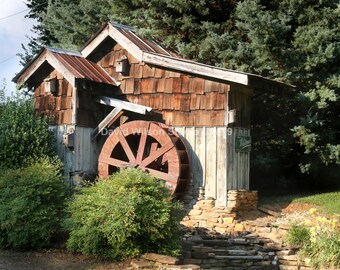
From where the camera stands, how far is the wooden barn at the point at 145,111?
11.7 metres

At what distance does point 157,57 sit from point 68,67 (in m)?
2.20

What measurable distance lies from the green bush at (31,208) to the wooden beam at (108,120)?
379cm

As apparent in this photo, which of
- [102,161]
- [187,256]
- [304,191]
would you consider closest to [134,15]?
[102,161]

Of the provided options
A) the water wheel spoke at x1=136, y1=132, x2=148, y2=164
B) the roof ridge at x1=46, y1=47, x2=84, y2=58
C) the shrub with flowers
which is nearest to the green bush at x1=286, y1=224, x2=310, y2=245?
the shrub with flowers

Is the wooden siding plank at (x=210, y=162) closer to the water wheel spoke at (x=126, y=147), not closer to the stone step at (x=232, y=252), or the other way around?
the water wheel spoke at (x=126, y=147)

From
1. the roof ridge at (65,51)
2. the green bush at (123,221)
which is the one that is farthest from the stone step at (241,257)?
the roof ridge at (65,51)

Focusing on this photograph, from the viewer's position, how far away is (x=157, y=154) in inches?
471

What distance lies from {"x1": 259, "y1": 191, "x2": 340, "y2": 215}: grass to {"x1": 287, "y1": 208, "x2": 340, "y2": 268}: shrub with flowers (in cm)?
164

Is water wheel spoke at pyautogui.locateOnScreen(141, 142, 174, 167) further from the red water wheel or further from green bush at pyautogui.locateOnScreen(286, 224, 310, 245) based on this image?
green bush at pyautogui.locateOnScreen(286, 224, 310, 245)

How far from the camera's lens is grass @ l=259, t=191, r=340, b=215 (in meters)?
11.7

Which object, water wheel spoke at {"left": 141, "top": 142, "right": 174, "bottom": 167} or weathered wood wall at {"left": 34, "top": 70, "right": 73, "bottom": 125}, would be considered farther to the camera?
weathered wood wall at {"left": 34, "top": 70, "right": 73, "bottom": 125}

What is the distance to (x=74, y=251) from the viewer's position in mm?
8297

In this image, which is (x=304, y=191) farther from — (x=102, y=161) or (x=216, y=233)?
(x=102, y=161)

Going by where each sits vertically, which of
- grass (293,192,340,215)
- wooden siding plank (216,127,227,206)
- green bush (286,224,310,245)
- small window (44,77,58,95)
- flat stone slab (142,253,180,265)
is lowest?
flat stone slab (142,253,180,265)
